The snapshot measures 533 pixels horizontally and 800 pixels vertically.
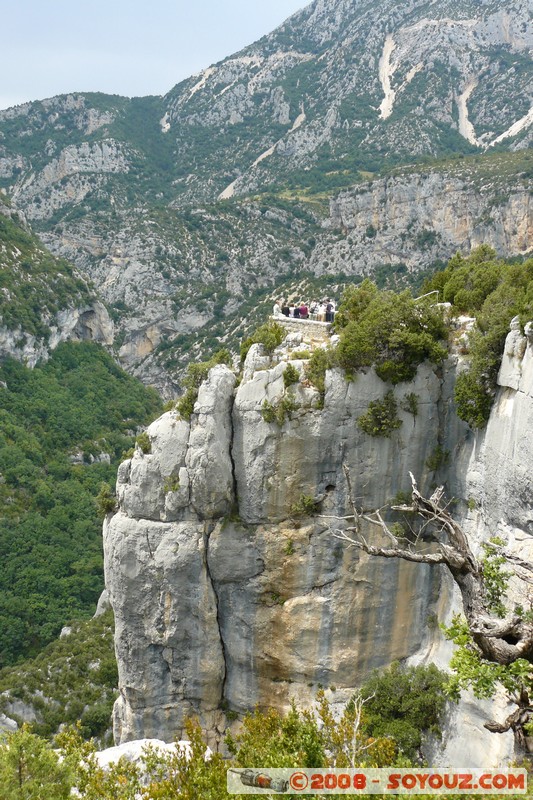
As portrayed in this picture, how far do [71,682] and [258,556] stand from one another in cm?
2266

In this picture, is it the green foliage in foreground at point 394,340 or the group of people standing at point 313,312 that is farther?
the group of people standing at point 313,312

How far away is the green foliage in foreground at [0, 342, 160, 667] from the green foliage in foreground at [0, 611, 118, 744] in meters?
5.49

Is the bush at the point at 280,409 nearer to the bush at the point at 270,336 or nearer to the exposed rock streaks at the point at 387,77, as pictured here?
the bush at the point at 270,336

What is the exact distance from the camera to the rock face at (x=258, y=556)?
24.1 metres

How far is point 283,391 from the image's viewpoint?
78.7ft

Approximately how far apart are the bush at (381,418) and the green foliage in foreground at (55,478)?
35.3 metres

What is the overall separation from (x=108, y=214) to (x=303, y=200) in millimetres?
37582

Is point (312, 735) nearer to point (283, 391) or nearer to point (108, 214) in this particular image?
point (283, 391)

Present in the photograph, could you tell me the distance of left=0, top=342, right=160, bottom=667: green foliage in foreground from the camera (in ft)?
169

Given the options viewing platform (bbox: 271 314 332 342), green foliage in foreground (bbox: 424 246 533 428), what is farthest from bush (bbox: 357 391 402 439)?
viewing platform (bbox: 271 314 332 342)

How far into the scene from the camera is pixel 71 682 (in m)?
41.2

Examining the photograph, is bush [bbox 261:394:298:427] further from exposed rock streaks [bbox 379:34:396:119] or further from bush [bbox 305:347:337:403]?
exposed rock streaks [bbox 379:34:396:119]

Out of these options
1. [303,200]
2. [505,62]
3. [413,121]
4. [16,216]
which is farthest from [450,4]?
[16,216]

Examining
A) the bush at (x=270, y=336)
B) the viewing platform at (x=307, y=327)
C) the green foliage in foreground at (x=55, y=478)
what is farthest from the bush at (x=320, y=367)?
the green foliage in foreground at (x=55, y=478)
